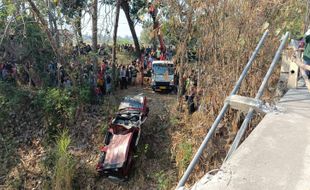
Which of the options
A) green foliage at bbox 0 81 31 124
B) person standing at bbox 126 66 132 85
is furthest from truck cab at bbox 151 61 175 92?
green foliage at bbox 0 81 31 124

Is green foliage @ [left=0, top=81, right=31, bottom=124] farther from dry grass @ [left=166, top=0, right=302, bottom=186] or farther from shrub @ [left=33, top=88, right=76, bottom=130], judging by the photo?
dry grass @ [left=166, top=0, right=302, bottom=186]

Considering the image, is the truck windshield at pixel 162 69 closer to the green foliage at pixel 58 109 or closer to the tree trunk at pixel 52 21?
the green foliage at pixel 58 109

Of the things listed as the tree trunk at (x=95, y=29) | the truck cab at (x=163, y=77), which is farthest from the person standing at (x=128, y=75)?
the tree trunk at (x=95, y=29)

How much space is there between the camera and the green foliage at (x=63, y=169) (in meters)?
12.0

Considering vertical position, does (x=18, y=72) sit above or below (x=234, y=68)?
below

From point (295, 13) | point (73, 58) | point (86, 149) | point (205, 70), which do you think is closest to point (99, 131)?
point (86, 149)

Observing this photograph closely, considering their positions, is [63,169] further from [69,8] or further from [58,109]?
[69,8]

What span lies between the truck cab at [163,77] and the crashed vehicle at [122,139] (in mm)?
3999

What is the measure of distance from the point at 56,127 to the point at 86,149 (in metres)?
1.89

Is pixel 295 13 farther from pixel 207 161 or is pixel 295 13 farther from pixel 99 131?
pixel 99 131

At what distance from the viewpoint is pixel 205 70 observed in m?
9.80

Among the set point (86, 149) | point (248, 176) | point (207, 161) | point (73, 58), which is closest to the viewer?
point (248, 176)

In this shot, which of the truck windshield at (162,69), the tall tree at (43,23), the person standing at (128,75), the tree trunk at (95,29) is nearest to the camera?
the tall tree at (43,23)

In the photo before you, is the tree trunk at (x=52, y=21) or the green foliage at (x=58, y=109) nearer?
the tree trunk at (x=52, y=21)
